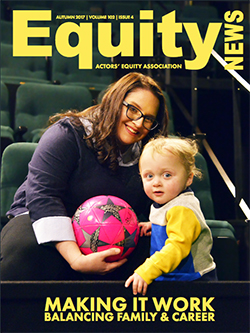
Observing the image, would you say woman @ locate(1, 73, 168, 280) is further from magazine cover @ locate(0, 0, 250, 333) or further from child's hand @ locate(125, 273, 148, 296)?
child's hand @ locate(125, 273, 148, 296)

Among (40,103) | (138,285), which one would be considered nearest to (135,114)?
(138,285)

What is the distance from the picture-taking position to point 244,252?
1482 mm

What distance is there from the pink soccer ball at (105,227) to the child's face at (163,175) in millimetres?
95

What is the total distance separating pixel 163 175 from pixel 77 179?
261 millimetres

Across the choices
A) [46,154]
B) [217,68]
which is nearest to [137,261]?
[46,154]

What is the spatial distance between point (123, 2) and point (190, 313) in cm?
357

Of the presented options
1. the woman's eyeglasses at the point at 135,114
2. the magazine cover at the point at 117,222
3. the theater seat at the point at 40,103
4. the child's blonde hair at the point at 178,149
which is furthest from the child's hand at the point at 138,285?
the theater seat at the point at 40,103

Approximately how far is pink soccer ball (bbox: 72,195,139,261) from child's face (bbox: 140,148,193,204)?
0.09 metres

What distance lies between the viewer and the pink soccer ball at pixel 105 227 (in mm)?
856

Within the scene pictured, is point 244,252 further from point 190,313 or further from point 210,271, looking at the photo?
point 190,313

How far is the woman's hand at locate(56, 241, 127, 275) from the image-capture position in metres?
0.84

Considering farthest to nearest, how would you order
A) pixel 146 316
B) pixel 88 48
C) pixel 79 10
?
pixel 79 10, pixel 88 48, pixel 146 316

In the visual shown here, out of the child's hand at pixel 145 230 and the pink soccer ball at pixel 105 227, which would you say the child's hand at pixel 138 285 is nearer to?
the pink soccer ball at pixel 105 227

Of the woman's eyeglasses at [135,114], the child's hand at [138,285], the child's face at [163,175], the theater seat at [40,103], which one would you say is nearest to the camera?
the child's hand at [138,285]
